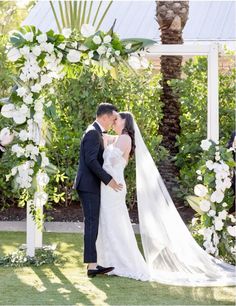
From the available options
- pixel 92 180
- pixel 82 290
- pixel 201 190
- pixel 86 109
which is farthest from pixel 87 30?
pixel 86 109

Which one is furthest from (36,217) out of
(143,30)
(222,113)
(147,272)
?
(143,30)

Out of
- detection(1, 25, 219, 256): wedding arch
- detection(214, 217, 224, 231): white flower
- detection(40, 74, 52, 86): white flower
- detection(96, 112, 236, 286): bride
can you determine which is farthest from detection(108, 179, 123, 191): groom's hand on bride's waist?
detection(40, 74, 52, 86): white flower

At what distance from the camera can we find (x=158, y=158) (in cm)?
1146

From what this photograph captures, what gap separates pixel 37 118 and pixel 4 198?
155 inches

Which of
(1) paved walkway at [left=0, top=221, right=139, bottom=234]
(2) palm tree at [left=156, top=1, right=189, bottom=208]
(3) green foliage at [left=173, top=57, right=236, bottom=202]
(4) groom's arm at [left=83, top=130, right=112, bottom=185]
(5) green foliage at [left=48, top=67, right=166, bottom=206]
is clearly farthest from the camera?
(2) palm tree at [left=156, top=1, right=189, bottom=208]

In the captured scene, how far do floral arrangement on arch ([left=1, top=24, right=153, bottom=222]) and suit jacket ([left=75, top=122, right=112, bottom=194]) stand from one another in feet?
1.50

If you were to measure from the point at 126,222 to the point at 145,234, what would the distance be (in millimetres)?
337

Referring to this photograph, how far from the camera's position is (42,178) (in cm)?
822

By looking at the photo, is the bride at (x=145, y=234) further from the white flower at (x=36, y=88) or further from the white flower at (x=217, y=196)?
the white flower at (x=36, y=88)

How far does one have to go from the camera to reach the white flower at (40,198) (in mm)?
8297

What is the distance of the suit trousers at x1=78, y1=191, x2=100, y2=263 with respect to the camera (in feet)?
26.1

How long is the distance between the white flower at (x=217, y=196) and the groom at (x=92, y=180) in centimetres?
101

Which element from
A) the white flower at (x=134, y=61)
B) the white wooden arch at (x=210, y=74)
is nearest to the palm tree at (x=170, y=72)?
the white wooden arch at (x=210, y=74)

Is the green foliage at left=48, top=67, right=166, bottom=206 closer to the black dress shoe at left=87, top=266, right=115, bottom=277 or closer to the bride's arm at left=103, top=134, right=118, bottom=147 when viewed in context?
the bride's arm at left=103, top=134, right=118, bottom=147
